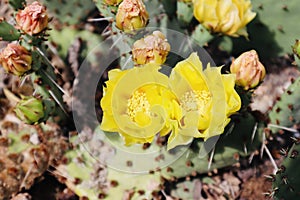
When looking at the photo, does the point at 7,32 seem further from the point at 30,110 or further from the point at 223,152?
the point at 223,152

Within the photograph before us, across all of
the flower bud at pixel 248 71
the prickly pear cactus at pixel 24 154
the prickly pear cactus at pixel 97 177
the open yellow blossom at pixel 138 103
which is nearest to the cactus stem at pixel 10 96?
the prickly pear cactus at pixel 24 154

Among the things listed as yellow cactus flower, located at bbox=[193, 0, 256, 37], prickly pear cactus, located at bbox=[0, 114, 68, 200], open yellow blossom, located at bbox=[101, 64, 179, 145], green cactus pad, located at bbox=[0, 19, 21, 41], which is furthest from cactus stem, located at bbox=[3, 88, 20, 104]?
yellow cactus flower, located at bbox=[193, 0, 256, 37]

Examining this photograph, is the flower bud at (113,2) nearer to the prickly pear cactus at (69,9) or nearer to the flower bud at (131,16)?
the flower bud at (131,16)

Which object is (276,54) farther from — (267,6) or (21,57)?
(21,57)

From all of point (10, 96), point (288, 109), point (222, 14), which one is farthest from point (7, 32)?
point (288, 109)

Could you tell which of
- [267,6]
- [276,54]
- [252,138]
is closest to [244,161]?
[252,138]

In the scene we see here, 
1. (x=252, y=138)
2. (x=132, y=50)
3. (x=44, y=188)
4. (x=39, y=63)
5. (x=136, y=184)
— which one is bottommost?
(x=44, y=188)

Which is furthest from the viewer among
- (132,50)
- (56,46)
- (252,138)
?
(56,46)
